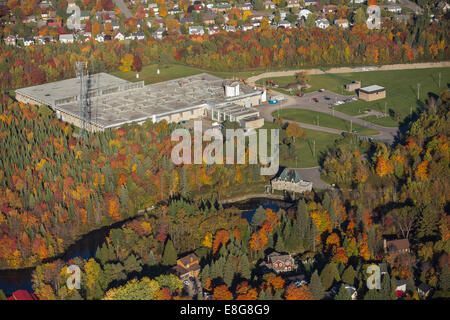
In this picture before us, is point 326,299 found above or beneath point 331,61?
beneath

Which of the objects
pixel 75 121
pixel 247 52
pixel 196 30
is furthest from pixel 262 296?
pixel 196 30

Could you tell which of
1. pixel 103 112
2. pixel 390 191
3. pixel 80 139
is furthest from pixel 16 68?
pixel 390 191

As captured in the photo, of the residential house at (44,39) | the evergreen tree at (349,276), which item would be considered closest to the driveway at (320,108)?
the evergreen tree at (349,276)

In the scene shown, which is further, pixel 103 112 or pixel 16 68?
pixel 16 68

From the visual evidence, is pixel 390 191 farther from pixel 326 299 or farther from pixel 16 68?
pixel 16 68

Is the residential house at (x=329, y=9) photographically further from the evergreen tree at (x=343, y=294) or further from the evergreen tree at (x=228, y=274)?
the evergreen tree at (x=343, y=294)

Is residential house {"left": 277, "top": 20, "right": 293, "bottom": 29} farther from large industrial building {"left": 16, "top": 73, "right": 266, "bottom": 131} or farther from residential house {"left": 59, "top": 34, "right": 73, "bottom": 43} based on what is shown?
residential house {"left": 59, "top": 34, "right": 73, "bottom": 43}
